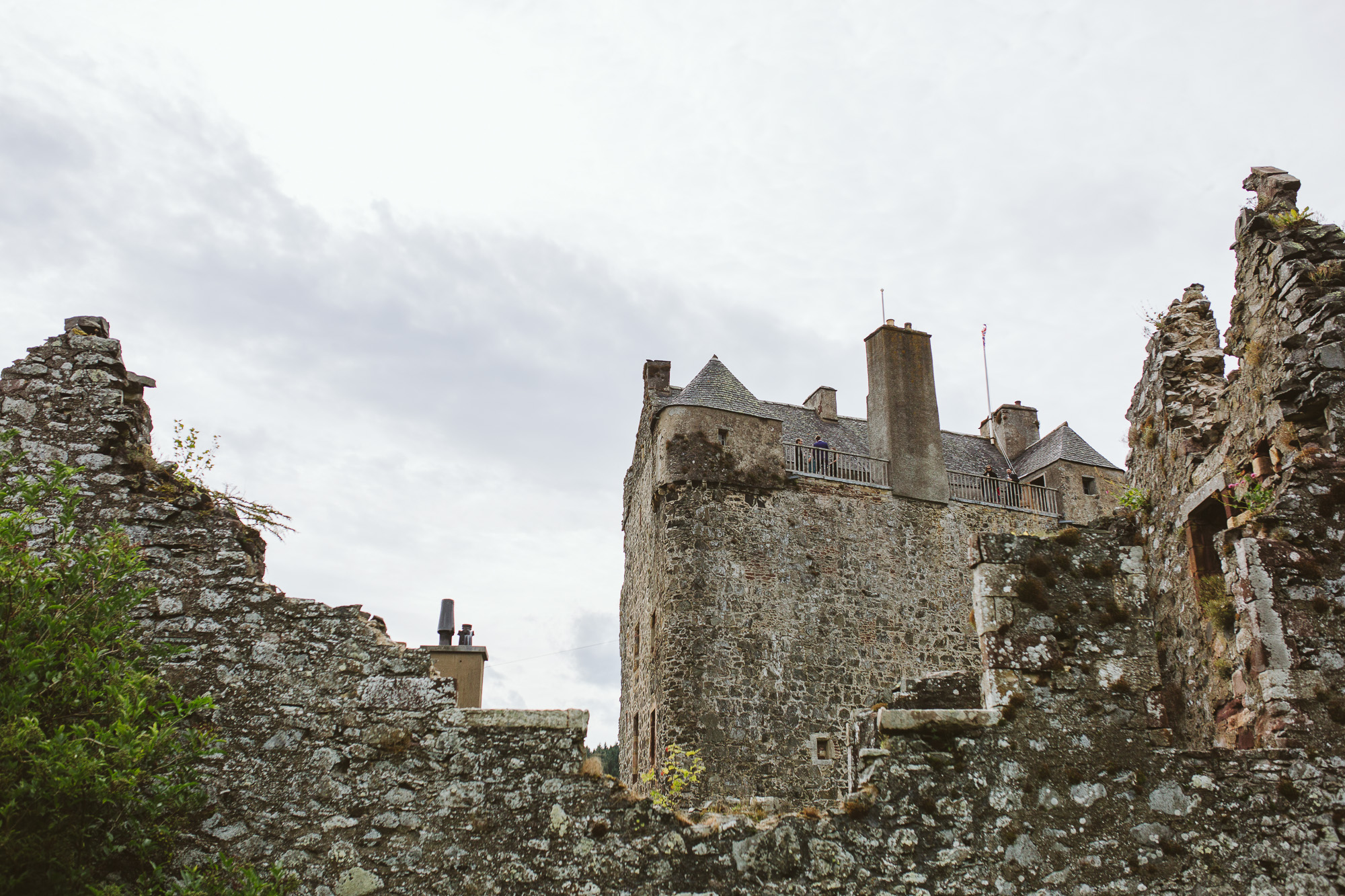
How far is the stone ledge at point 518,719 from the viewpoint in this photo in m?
6.31

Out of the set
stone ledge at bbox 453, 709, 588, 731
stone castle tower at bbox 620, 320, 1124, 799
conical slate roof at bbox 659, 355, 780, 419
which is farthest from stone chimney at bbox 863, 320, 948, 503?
stone ledge at bbox 453, 709, 588, 731

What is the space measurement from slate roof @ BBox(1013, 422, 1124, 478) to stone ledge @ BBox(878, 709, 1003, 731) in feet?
59.1

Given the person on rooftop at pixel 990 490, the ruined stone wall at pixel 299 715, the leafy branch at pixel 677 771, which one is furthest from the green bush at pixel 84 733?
the person on rooftop at pixel 990 490

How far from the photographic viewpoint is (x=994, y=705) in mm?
6652

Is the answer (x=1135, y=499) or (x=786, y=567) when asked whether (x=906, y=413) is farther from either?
(x=1135, y=499)

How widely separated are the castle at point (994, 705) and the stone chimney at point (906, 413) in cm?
1264

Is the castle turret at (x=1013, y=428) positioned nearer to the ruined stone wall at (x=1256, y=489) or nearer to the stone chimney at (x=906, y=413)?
the stone chimney at (x=906, y=413)

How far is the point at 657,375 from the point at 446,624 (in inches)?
315

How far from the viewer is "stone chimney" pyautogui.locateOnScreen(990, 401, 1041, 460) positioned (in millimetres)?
26250

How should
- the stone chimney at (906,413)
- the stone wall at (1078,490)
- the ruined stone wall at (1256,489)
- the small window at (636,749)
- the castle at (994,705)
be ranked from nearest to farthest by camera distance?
the castle at (994,705) < the ruined stone wall at (1256,489) < the small window at (636,749) < the stone chimney at (906,413) < the stone wall at (1078,490)

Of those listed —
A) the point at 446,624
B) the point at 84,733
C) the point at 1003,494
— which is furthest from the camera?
the point at 1003,494

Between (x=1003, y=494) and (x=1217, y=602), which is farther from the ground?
(x=1003, y=494)

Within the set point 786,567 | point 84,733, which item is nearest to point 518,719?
point 84,733

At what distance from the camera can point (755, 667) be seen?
17297 mm
